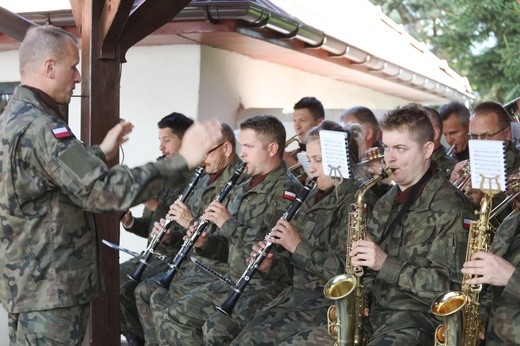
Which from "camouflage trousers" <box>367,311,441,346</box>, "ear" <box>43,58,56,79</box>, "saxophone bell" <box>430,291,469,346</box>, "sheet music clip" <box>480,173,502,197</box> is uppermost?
"ear" <box>43,58,56,79</box>

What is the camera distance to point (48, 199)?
16.9 ft

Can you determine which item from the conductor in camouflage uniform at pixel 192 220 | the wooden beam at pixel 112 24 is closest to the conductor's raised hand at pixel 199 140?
the wooden beam at pixel 112 24

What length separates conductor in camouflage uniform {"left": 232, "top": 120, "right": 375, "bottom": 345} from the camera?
6.23 metres

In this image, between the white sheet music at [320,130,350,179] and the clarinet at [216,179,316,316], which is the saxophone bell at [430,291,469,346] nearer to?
the white sheet music at [320,130,350,179]

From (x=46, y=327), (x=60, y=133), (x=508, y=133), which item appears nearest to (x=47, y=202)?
(x=60, y=133)

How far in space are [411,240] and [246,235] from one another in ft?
5.12

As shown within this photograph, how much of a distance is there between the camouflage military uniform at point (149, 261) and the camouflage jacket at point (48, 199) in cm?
277

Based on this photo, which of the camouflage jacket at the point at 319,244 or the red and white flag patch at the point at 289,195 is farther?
the red and white flag patch at the point at 289,195

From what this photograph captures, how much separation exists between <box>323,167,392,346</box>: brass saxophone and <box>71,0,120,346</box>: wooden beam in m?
1.79

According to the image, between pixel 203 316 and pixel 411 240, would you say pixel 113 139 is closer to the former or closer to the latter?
pixel 411 240

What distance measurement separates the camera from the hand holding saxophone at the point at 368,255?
5520 mm

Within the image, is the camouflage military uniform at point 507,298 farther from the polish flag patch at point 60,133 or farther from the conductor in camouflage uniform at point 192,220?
the conductor in camouflage uniform at point 192,220

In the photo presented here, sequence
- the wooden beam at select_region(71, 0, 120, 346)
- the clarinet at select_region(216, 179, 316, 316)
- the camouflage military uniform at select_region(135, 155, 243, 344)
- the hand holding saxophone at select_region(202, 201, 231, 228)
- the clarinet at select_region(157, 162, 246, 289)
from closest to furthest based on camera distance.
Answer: the clarinet at select_region(216, 179, 316, 316)
the wooden beam at select_region(71, 0, 120, 346)
the hand holding saxophone at select_region(202, 201, 231, 228)
the clarinet at select_region(157, 162, 246, 289)
the camouflage military uniform at select_region(135, 155, 243, 344)

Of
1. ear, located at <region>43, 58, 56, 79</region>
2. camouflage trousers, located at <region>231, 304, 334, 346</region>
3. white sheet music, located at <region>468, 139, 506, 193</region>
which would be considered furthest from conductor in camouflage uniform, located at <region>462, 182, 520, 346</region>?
ear, located at <region>43, 58, 56, 79</region>
